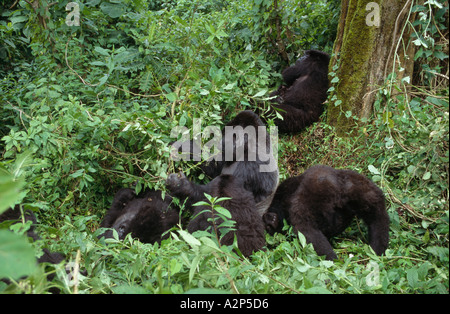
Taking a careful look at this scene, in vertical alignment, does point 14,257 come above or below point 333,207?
above

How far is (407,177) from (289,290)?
1666 mm

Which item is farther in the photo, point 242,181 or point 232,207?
point 242,181

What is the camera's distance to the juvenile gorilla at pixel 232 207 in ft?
9.52

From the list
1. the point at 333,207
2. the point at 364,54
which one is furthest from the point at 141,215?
the point at 364,54

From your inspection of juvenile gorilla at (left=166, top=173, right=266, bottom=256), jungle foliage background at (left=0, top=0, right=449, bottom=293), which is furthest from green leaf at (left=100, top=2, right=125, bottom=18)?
juvenile gorilla at (left=166, top=173, right=266, bottom=256)

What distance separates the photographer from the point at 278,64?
5051 mm

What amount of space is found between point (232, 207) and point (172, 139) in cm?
90

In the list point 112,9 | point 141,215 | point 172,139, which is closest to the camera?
point 141,215

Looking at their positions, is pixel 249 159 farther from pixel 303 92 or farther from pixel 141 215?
pixel 303 92

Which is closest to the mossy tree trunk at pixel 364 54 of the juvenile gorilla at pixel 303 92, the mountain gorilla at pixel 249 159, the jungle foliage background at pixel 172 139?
the jungle foliage background at pixel 172 139

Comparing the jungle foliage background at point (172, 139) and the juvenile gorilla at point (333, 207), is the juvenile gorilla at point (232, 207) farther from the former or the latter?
the juvenile gorilla at point (333, 207)

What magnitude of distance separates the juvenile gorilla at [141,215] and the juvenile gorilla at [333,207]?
1.04 m

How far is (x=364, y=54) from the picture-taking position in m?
3.83
